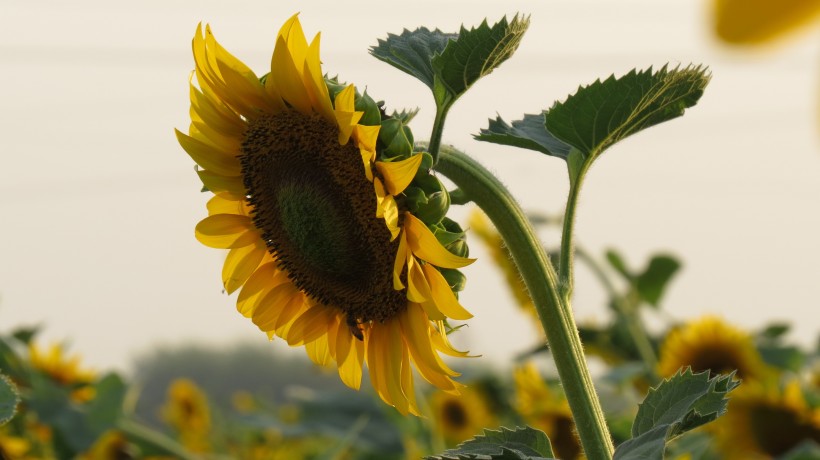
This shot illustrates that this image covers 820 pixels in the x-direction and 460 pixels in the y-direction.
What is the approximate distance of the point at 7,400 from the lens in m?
0.87

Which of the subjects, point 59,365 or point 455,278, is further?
point 59,365

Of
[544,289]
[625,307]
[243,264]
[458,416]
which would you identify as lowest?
[544,289]

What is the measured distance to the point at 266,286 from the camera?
134 centimetres

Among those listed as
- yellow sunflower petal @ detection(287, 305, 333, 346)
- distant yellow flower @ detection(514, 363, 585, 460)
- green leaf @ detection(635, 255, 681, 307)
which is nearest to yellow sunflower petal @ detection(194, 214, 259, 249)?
yellow sunflower petal @ detection(287, 305, 333, 346)

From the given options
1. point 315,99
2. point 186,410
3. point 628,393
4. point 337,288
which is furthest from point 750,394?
point 186,410

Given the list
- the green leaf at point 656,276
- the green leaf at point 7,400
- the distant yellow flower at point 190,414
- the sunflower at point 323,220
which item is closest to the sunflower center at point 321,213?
the sunflower at point 323,220

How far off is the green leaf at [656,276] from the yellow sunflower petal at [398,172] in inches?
91.1

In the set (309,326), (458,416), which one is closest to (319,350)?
(309,326)

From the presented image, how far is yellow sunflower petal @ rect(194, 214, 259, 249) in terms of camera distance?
51.3 inches

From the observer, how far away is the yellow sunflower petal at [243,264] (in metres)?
1.34

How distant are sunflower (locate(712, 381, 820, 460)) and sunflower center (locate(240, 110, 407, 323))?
176 centimetres

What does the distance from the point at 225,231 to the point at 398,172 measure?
1.36 ft

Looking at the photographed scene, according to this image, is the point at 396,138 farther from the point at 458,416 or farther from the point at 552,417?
the point at 458,416

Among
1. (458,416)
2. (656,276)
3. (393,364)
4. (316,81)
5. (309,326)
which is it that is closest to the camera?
(316,81)
